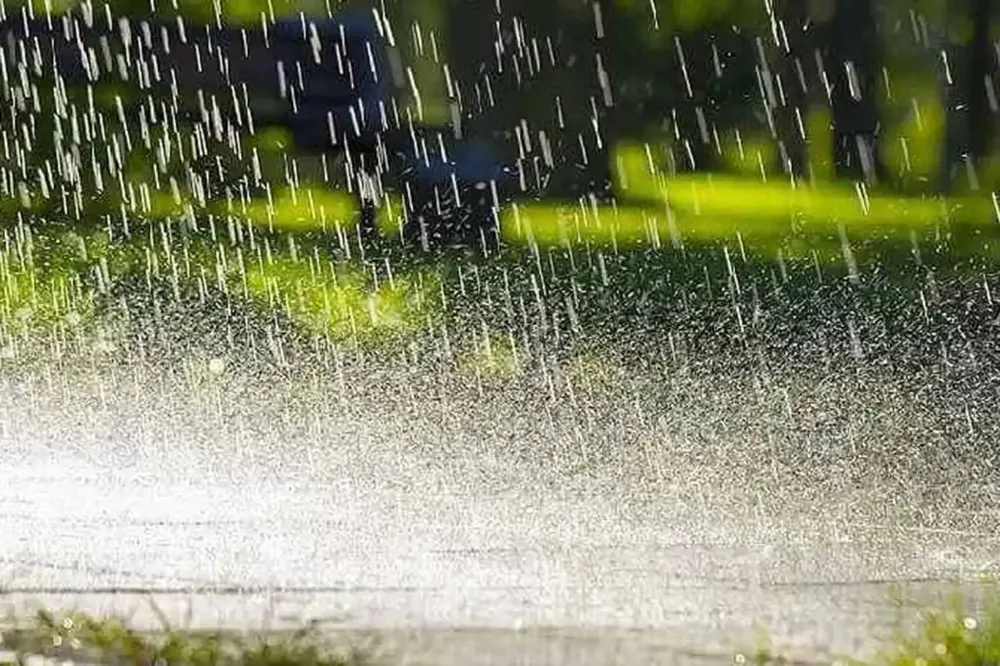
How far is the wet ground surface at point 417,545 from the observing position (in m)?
4.24

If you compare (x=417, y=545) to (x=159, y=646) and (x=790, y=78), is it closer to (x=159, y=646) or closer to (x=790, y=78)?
(x=159, y=646)

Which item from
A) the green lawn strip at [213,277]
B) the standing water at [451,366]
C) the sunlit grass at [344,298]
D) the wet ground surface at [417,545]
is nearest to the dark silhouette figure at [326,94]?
the standing water at [451,366]

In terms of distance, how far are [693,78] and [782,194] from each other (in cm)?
574

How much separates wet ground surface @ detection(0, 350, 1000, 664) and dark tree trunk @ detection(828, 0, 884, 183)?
15371 mm

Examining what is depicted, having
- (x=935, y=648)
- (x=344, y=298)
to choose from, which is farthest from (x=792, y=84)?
(x=935, y=648)

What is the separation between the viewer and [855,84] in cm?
2292

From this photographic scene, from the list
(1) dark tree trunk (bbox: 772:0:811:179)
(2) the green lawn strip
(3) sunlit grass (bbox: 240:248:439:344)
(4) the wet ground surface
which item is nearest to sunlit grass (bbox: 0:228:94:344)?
(2) the green lawn strip

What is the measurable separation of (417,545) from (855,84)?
1822cm

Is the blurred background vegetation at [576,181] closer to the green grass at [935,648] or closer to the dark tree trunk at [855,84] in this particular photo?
the dark tree trunk at [855,84]

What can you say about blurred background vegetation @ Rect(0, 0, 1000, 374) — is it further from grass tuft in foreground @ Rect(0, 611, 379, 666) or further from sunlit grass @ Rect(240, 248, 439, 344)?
grass tuft in foreground @ Rect(0, 611, 379, 666)

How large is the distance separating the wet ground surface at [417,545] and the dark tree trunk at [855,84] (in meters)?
15.4

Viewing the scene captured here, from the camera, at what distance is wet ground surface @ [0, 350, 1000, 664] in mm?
4238

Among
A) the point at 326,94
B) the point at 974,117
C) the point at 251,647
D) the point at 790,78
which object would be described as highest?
the point at 790,78

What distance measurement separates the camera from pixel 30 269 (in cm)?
1223
